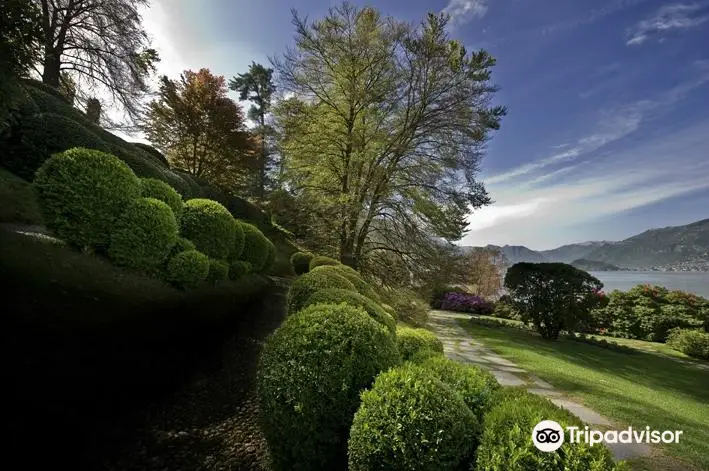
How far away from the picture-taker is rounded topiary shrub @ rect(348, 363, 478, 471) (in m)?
1.78

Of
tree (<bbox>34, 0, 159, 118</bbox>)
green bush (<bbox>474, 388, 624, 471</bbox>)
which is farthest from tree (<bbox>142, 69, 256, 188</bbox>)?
green bush (<bbox>474, 388, 624, 471</bbox>)

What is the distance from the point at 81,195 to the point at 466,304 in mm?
20553

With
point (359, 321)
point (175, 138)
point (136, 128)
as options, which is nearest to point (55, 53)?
point (136, 128)

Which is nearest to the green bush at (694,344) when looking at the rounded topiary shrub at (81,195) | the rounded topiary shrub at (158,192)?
the rounded topiary shrub at (158,192)

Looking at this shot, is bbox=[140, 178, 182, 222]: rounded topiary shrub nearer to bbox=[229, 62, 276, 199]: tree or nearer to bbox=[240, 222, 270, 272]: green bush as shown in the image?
bbox=[240, 222, 270, 272]: green bush

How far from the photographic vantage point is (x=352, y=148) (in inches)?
433

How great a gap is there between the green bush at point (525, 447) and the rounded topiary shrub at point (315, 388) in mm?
926

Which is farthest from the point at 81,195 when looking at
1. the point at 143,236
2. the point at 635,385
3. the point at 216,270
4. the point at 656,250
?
the point at 656,250

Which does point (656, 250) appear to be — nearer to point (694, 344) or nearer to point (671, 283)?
point (671, 283)

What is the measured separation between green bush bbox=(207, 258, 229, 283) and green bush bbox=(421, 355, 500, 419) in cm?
593

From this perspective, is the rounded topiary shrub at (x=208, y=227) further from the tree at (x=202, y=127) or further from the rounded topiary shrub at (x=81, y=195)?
the tree at (x=202, y=127)

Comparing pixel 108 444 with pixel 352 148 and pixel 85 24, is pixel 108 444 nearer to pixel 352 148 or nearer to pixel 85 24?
pixel 352 148

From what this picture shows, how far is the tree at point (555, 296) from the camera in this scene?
1087cm

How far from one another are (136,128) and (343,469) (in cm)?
1648
